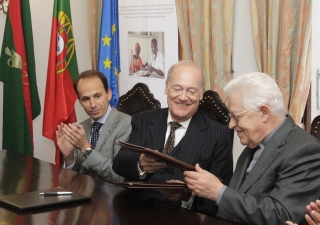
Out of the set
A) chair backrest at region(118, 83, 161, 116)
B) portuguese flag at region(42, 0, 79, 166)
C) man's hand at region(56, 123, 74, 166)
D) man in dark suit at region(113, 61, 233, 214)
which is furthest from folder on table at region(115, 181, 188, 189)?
portuguese flag at region(42, 0, 79, 166)

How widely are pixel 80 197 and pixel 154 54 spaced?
3.07m

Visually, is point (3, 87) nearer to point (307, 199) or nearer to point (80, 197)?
point (80, 197)

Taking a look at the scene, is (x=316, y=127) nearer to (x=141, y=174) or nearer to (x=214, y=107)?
(x=214, y=107)

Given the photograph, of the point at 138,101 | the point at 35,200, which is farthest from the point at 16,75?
the point at 35,200

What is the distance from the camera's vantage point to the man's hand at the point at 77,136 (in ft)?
11.6

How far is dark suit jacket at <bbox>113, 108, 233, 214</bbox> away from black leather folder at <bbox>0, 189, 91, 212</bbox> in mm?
516

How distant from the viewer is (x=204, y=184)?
2428mm

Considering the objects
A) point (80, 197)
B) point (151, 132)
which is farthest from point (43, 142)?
point (80, 197)

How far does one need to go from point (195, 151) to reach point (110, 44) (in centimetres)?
254

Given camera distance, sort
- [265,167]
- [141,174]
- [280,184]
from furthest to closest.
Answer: [141,174], [265,167], [280,184]

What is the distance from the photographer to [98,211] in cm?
240

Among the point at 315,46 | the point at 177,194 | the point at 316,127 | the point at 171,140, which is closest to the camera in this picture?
the point at 177,194

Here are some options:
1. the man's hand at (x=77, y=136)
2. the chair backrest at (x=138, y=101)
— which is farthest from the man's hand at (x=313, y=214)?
the chair backrest at (x=138, y=101)

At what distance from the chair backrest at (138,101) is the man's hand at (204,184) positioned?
1.48m
